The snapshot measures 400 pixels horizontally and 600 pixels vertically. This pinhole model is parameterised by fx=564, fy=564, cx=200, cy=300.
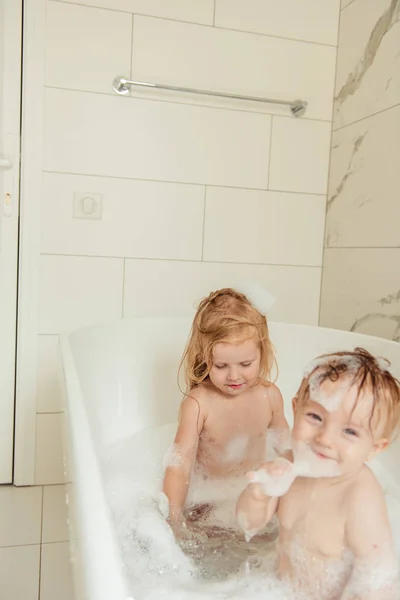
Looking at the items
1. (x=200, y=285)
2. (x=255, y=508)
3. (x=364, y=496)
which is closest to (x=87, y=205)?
(x=200, y=285)

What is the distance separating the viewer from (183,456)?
47.4 inches

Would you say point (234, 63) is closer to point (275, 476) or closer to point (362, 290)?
point (362, 290)

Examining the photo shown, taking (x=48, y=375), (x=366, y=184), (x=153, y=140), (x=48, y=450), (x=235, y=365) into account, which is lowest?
(x=48, y=450)

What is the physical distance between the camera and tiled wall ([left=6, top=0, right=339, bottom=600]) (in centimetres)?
174

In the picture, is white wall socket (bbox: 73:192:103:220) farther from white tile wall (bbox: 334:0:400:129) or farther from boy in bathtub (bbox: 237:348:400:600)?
boy in bathtub (bbox: 237:348:400:600)

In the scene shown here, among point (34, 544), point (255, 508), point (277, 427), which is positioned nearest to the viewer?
point (255, 508)

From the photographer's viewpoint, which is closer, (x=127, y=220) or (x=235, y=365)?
(x=235, y=365)

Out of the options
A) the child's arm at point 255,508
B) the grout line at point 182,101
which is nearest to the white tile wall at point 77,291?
the grout line at point 182,101

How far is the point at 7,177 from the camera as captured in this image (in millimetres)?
1719

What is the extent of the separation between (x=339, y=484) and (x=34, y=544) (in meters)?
1.01

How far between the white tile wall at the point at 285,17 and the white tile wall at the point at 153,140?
0.29m

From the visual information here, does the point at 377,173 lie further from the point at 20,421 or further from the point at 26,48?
the point at 20,421

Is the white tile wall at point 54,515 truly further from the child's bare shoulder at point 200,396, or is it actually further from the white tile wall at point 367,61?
the white tile wall at point 367,61

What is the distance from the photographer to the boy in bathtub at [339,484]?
2.48 ft
